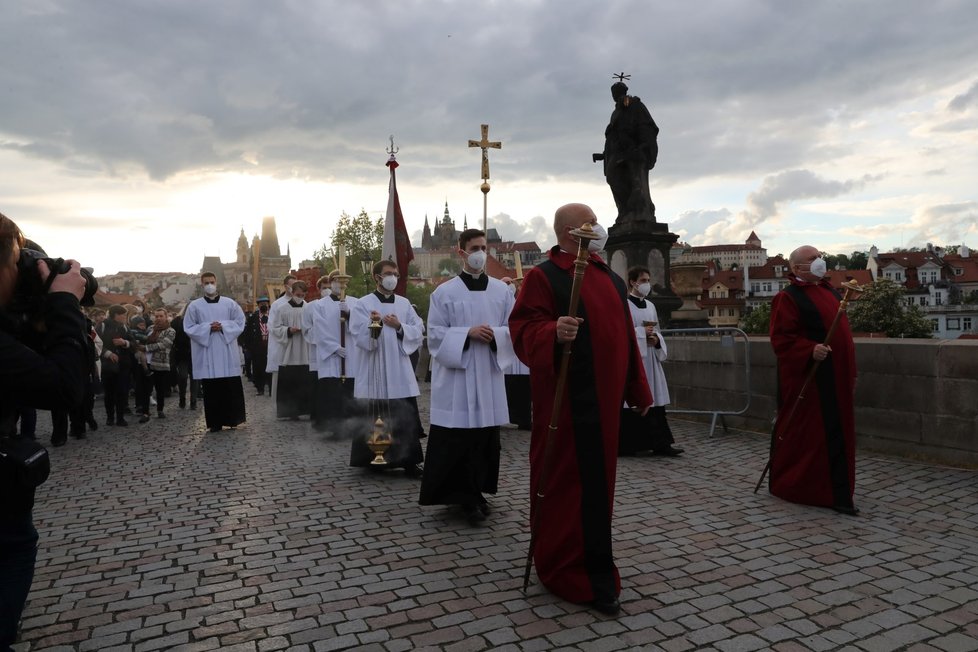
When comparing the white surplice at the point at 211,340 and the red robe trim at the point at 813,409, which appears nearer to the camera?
the red robe trim at the point at 813,409

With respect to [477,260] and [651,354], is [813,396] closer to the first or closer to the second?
[651,354]

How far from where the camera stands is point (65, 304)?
8.37 feet

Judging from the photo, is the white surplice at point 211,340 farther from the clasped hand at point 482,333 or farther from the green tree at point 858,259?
the green tree at point 858,259

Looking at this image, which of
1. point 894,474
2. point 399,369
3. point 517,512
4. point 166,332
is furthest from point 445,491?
point 166,332

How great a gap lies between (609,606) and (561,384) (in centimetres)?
113

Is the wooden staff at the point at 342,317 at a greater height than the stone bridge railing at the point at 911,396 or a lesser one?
greater

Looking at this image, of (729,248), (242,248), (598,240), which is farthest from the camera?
(729,248)

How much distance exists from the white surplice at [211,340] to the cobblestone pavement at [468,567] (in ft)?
11.5

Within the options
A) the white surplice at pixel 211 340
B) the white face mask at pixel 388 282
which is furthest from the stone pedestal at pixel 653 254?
the white face mask at pixel 388 282

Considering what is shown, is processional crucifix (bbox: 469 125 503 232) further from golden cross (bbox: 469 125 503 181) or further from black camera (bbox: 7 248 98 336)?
black camera (bbox: 7 248 98 336)

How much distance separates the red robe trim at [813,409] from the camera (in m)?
5.62

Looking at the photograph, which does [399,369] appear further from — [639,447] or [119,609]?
[119,609]

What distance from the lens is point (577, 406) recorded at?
3945 millimetres

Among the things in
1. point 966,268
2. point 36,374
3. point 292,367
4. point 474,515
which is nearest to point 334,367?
point 292,367
